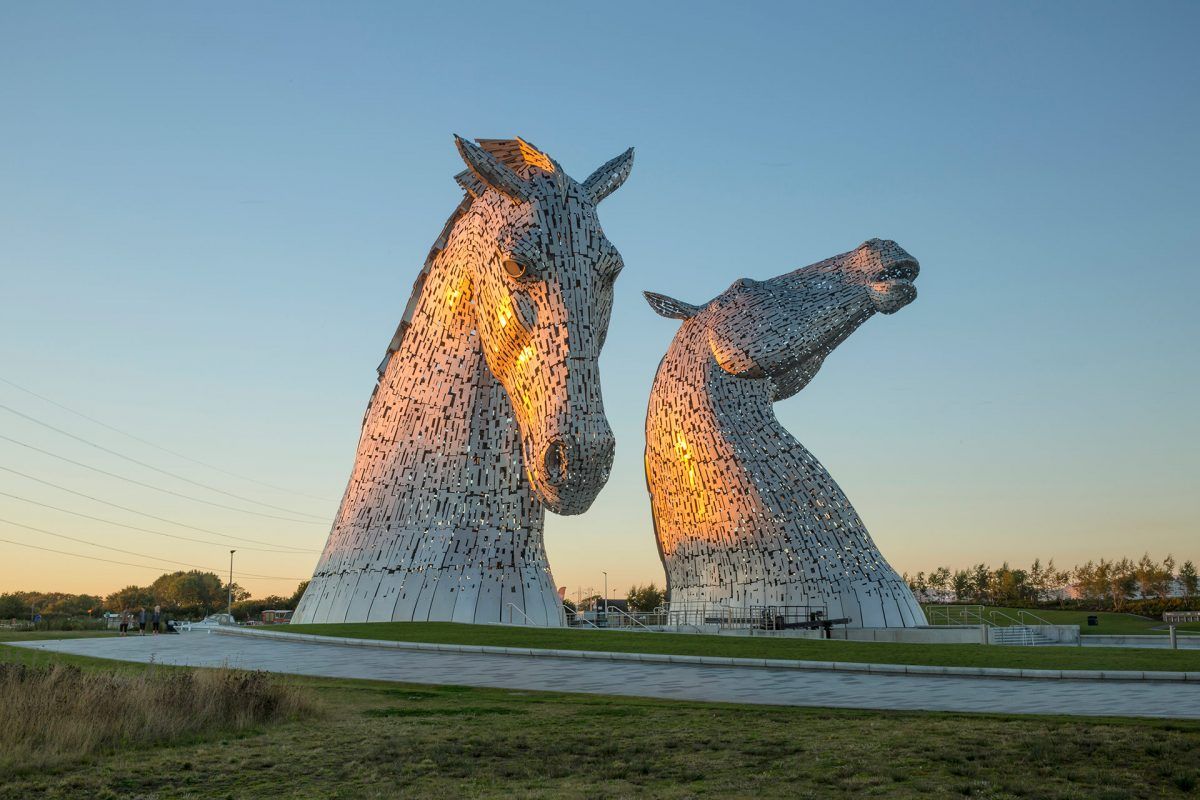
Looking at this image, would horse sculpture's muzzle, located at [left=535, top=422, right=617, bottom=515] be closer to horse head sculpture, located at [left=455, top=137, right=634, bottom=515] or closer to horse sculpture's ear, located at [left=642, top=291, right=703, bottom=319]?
horse head sculpture, located at [left=455, top=137, right=634, bottom=515]

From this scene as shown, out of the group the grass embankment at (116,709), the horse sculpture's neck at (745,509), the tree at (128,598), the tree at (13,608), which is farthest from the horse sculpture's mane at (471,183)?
the tree at (128,598)

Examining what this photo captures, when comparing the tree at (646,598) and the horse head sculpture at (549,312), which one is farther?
the tree at (646,598)

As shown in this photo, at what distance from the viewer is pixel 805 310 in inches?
931

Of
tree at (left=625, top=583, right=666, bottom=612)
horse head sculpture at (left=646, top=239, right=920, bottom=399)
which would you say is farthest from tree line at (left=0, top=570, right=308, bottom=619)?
horse head sculpture at (left=646, top=239, right=920, bottom=399)

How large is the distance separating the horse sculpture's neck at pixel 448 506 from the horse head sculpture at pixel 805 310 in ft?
37.2

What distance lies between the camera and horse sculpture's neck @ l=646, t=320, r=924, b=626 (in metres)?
21.7

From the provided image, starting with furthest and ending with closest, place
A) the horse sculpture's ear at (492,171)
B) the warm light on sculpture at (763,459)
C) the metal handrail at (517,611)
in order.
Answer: the warm light on sculpture at (763,459)
the metal handrail at (517,611)
the horse sculpture's ear at (492,171)

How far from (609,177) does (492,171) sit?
5.02ft

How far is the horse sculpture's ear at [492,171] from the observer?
10.2 meters

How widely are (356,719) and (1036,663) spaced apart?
307 inches

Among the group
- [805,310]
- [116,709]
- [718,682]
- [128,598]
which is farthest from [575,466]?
[128,598]

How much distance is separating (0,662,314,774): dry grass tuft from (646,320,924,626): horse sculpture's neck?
1546 cm

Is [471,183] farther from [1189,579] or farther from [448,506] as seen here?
[1189,579]

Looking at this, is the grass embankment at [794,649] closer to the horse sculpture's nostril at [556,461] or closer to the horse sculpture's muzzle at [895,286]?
the horse sculpture's nostril at [556,461]
